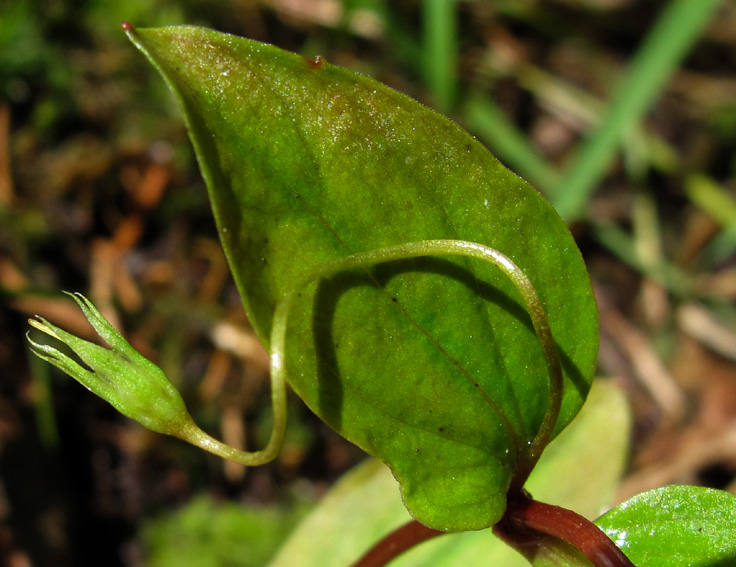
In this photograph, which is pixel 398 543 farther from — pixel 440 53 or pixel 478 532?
pixel 440 53

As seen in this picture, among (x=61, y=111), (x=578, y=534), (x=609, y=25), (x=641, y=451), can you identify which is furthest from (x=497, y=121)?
(x=578, y=534)

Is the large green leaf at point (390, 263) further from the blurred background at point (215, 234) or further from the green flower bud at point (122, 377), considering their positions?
the blurred background at point (215, 234)

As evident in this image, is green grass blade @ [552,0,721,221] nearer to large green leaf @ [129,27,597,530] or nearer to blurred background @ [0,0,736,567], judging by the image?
blurred background @ [0,0,736,567]

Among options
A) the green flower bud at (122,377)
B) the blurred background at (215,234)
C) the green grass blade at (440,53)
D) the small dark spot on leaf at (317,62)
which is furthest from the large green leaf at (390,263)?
the green grass blade at (440,53)

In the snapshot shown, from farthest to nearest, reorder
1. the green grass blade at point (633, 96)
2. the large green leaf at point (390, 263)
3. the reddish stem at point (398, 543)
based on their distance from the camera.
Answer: the green grass blade at point (633, 96) < the reddish stem at point (398, 543) < the large green leaf at point (390, 263)

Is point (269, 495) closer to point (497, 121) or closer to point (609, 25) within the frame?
point (497, 121)

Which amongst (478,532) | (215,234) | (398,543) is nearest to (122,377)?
(398,543)

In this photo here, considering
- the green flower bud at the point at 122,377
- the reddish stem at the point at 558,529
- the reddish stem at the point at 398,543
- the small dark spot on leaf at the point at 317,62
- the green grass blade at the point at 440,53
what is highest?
the green grass blade at the point at 440,53
